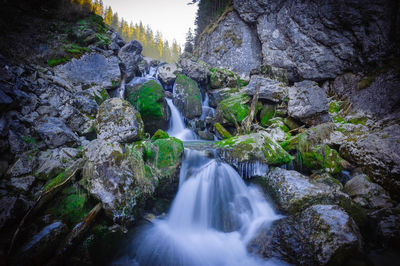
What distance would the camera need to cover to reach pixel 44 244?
2.81 meters

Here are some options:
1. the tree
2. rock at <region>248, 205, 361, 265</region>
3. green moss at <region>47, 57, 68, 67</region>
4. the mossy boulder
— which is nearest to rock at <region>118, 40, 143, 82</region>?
green moss at <region>47, 57, 68, 67</region>

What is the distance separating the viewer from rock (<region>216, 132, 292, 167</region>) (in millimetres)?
5441

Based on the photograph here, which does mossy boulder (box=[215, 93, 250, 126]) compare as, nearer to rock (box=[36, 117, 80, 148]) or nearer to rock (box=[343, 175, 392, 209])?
rock (box=[343, 175, 392, 209])

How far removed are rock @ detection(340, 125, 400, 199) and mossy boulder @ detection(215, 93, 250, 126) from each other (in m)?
5.29

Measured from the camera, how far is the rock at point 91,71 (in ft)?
24.9

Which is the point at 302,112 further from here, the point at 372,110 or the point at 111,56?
the point at 111,56

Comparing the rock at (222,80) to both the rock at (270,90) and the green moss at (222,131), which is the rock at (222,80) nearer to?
the rock at (270,90)

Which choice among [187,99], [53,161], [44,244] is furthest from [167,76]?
[44,244]

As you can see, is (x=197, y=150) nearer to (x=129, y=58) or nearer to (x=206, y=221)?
(x=206, y=221)

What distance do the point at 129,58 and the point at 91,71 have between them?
350cm

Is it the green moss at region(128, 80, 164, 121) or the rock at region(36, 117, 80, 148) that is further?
the green moss at region(128, 80, 164, 121)

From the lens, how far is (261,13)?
1577 centimetres

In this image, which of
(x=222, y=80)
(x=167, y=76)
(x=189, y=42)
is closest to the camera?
(x=167, y=76)

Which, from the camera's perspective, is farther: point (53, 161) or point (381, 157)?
point (381, 157)
